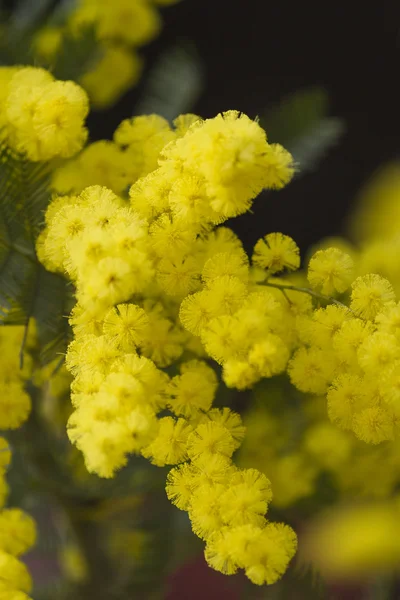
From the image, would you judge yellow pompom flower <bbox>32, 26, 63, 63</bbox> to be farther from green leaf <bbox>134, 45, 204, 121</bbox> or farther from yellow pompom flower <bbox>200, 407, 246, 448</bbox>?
yellow pompom flower <bbox>200, 407, 246, 448</bbox>

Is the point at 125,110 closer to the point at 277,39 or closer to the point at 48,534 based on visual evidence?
the point at 277,39

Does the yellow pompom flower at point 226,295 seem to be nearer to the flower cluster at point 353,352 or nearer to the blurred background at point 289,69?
A: the flower cluster at point 353,352

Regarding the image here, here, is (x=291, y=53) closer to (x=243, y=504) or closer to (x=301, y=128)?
(x=301, y=128)

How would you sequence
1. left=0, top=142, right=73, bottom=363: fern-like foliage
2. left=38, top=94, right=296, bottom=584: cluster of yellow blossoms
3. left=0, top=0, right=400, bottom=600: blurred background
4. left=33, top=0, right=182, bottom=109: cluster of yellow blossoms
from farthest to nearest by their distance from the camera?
left=0, top=0, right=400, bottom=600: blurred background
left=33, top=0, right=182, bottom=109: cluster of yellow blossoms
left=0, top=142, right=73, bottom=363: fern-like foliage
left=38, top=94, right=296, bottom=584: cluster of yellow blossoms

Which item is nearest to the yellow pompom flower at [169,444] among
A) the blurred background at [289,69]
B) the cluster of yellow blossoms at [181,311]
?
the cluster of yellow blossoms at [181,311]

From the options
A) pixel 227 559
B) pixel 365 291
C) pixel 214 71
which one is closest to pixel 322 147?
pixel 365 291

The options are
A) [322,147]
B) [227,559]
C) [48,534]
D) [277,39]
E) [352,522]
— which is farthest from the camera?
[277,39]

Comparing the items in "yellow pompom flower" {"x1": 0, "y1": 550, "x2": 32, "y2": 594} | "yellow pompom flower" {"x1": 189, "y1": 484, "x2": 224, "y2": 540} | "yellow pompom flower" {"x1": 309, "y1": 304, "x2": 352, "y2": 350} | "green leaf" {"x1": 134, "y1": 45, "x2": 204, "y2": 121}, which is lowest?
"yellow pompom flower" {"x1": 0, "y1": 550, "x2": 32, "y2": 594}

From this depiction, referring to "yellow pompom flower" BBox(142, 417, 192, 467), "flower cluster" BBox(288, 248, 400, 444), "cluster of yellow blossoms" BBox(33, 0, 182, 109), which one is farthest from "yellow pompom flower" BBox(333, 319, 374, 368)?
"cluster of yellow blossoms" BBox(33, 0, 182, 109)
